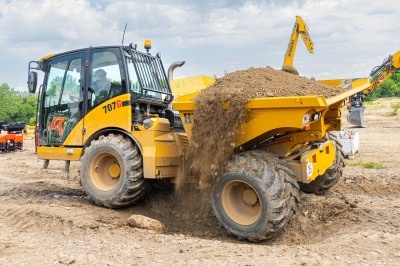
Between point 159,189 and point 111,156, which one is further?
point 159,189

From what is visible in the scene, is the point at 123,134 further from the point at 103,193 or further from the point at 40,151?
the point at 40,151

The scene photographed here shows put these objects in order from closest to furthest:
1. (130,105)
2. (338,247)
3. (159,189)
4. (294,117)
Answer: (338,247) < (294,117) < (130,105) < (159,189)

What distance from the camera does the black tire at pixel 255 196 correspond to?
447cm

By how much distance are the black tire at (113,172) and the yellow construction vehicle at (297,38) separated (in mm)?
10547

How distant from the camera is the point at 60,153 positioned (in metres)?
6.44

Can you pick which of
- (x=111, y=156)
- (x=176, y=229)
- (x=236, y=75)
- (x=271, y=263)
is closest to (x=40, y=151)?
(x=111, y=156)

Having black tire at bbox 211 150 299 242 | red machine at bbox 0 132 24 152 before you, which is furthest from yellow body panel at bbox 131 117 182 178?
red machine at bbox 0 132 24 152

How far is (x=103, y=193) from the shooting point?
5.85m

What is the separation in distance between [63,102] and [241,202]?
3.29 metres

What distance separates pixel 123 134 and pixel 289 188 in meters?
2.52

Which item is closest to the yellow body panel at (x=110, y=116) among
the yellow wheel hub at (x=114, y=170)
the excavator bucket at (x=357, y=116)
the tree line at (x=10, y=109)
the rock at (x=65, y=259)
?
the yellow wheel hub at (x=114, y=170)

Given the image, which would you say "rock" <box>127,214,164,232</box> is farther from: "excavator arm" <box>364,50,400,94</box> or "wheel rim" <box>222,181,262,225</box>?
"excavator arm" <box>364,50,400,94</box>

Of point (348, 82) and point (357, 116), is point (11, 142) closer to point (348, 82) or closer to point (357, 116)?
point (348, 82)

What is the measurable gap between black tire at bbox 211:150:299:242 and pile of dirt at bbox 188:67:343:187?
0.18 metres
